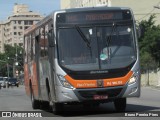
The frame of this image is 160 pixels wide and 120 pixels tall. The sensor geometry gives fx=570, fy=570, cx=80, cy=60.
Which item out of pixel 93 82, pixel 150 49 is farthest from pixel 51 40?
pixel 150 49

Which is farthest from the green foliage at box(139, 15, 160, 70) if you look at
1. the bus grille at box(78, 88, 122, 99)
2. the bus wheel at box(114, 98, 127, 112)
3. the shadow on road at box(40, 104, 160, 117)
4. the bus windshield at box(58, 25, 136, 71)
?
the bus grille at box(78, 88, 122, 99)

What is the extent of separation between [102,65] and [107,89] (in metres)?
0.73

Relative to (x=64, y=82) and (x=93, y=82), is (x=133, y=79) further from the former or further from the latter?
(x=64, y=82)

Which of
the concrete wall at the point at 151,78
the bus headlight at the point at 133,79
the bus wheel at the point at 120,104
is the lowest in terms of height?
the concrete wall at the point at 151,78

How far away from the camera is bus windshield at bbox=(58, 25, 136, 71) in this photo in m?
16.9

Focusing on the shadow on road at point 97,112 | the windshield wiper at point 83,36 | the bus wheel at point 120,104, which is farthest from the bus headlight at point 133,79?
the windshield wiper at point 83,36

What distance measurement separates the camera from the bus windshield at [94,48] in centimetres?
1691

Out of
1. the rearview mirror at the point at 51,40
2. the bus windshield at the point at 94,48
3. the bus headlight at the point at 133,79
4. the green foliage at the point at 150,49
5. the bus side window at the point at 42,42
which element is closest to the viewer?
the bus windshield at the point at 94,48

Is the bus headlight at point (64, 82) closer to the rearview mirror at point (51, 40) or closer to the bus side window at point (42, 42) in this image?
the rearview mirror at point (51, 40)

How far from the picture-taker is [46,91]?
19031 millimetres

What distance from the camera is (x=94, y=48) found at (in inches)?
671

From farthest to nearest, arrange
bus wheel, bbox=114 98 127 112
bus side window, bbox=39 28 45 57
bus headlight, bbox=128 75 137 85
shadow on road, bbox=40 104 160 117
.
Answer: bus side window, bbox=39 28 45 57
bus wheel, bbox=114 98 127 112
shadow on road, bbox=40 104 160 117
bus headlight, bbox=128 75 137 85

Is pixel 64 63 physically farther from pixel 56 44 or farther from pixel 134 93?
pixel 134 93

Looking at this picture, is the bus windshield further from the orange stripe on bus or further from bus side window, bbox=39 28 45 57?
bus side window, bbox=39 28 45 57
